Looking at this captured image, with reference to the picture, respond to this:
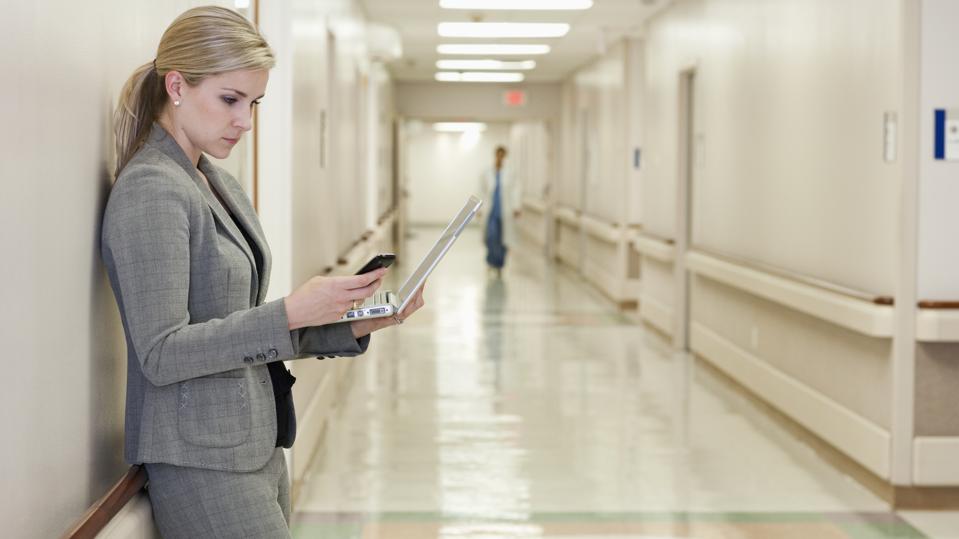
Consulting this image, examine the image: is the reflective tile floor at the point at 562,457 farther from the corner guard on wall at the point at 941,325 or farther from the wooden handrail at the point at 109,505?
the wooden handrail at the point at 109,505

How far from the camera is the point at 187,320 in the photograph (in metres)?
1.86

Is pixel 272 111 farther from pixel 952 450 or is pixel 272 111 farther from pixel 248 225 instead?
pixel 952 450

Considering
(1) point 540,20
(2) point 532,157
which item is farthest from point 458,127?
(1) point 540,20

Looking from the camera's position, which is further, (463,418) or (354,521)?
(463,418)

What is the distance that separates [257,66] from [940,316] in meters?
3.63

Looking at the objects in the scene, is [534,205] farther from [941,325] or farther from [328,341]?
[328,341]

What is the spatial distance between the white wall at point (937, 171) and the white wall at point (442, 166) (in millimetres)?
29222

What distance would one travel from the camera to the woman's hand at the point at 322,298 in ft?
6.13

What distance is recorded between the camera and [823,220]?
589 centimetres

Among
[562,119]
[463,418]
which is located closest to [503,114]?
[562,119]

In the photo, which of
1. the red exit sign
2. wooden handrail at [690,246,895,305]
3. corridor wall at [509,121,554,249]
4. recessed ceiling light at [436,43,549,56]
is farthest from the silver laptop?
corridor wall at [509,121,554,249]

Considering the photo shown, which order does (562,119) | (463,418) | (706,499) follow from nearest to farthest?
1. (706,499)
2. (463,418)
3. (562,119)

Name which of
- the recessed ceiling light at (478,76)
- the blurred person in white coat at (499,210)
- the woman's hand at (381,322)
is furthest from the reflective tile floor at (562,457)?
the recessed ceiling light at (478,76)

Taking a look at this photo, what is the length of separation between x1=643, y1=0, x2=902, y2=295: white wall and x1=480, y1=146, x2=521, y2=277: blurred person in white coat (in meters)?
6.98
